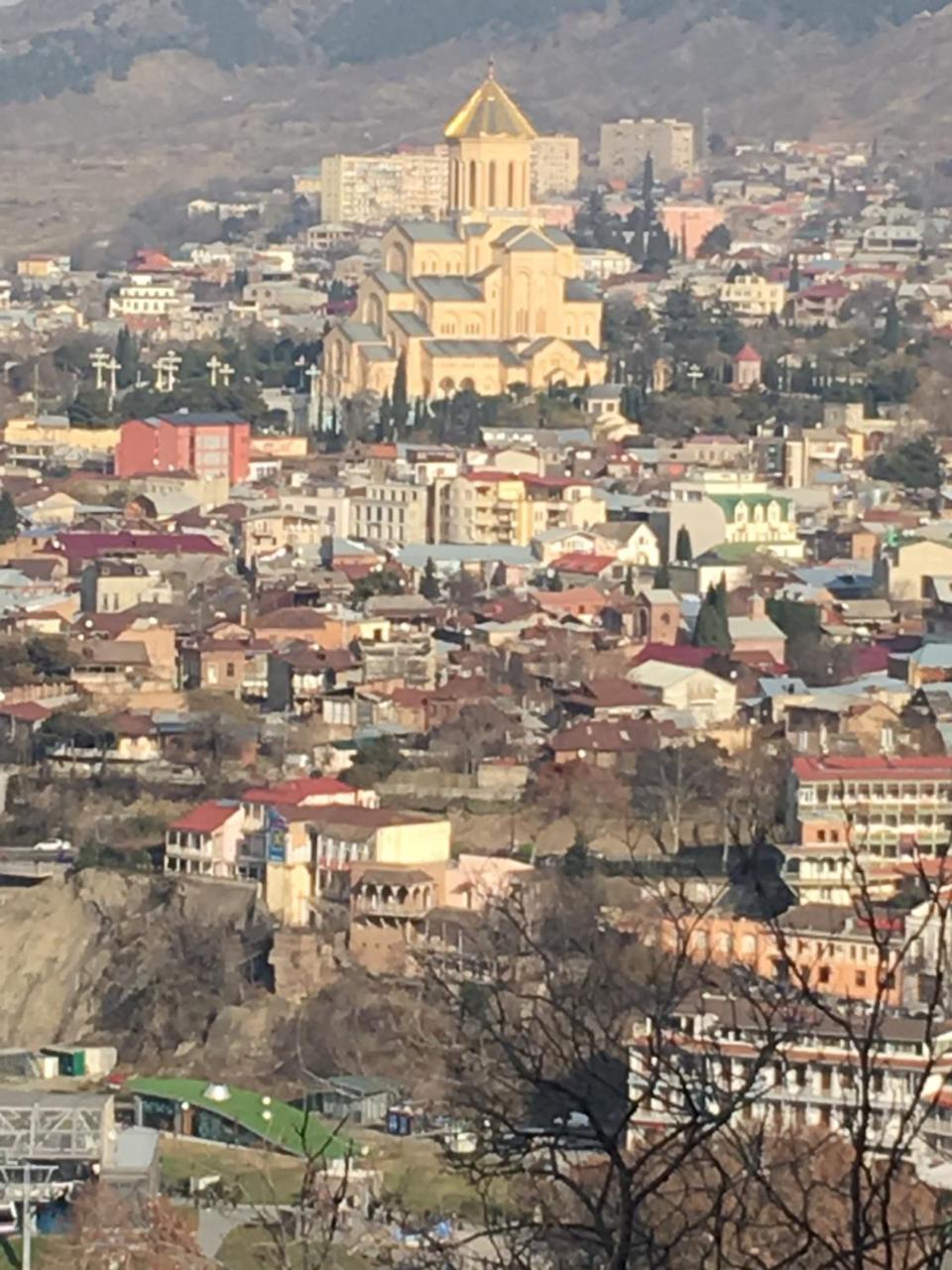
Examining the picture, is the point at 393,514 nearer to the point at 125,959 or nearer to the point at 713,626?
the point at 713,626

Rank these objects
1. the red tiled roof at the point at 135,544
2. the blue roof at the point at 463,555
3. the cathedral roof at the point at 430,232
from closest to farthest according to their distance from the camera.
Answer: the red tiled roof at the point at 135,544
the blue roof at the point at 463,555
the cathedral roof at the point at 430,232

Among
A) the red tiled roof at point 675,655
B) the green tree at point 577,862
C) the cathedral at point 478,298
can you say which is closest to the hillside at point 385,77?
the cathedral at point 478,298

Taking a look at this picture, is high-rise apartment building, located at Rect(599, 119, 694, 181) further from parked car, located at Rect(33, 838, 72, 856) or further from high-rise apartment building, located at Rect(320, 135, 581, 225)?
parked car, located at Rect(33, 838, 72, 856)

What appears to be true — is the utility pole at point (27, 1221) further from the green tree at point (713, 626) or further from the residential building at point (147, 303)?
the residential building at point (147, 303)

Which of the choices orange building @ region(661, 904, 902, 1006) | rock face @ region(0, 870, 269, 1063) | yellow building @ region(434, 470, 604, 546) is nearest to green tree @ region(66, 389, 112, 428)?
yellow building @ region(434, 470, 604, 546)

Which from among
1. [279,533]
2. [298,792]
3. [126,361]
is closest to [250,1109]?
[298,792]

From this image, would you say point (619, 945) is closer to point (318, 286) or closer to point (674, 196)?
point (318, 286)
